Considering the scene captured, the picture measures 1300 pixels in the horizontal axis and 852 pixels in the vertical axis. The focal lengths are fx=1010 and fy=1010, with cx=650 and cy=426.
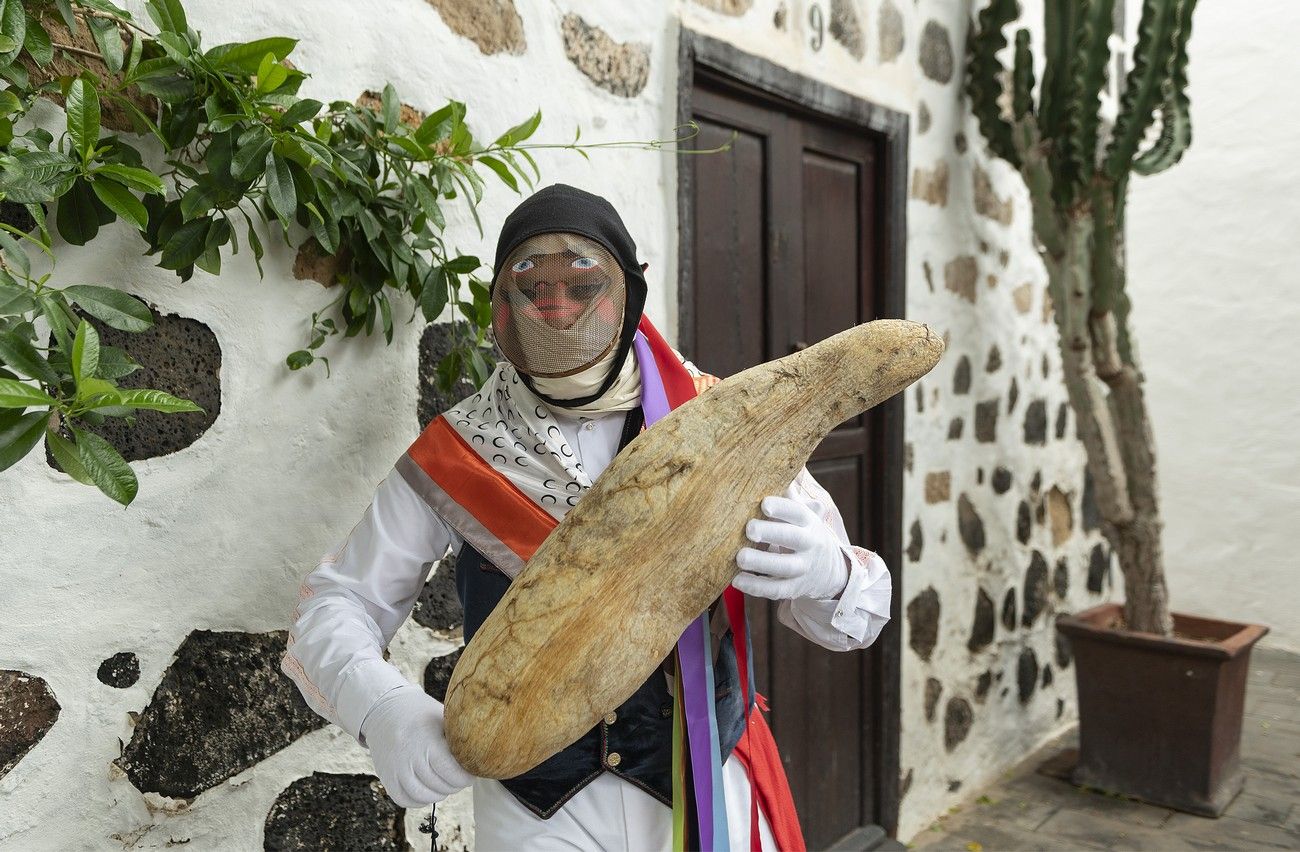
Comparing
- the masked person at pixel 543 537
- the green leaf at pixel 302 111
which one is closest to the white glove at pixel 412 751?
the masked person at pixel 543 537

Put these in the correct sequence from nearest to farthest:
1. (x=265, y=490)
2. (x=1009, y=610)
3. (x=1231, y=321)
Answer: (x=265, y=490), (x=1009, y=610), (x=1231, y=321)

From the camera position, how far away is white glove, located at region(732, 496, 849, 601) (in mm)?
1076

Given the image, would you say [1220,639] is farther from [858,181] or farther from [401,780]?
[401,780]

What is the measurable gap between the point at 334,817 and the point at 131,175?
97cm

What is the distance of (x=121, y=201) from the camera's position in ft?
3.59

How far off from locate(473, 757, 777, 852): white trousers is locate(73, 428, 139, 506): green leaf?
56 cm

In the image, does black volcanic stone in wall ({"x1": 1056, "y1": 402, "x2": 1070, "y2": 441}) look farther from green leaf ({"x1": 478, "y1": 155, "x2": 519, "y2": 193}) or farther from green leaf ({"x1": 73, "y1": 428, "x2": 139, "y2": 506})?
green leaf ({"x1": 73, "y1": 428, "x2": 139, "y2": 506})

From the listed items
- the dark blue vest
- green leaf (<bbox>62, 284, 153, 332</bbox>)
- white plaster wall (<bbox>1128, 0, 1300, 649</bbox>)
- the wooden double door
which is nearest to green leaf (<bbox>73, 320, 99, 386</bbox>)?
green leaf (<bbox>62, 284, 153, 332</bbox>)

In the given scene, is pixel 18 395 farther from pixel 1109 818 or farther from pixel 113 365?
pixel 1109 818

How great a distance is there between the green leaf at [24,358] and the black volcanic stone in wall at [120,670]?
0.45 metres

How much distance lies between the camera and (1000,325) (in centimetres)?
338

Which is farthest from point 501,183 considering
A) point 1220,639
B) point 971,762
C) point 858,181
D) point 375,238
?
point 1220,639

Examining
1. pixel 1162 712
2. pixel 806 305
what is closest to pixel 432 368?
pixel 806 305

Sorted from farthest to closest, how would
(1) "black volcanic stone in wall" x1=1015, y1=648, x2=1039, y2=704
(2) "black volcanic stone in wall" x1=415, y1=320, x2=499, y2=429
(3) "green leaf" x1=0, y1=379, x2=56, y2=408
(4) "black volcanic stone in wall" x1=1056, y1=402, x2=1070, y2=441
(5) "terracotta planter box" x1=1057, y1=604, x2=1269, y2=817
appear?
(4) "black volcanic stone in wall" x1=1056, y1=402, x2=1070, y2=441, (1) "black volcanic stone in wall" x1=1015, y1=648, x2=1039, y2=704, (5) "terracotta planter box" x1=1057, y1=604, x2=1269, y2=817, (2) "black volcanic stone in wall" x1=415, y1=320, x2=499, y2=429, (3) "green leaf" x1=0, y1=379, x2=56, y2=408
